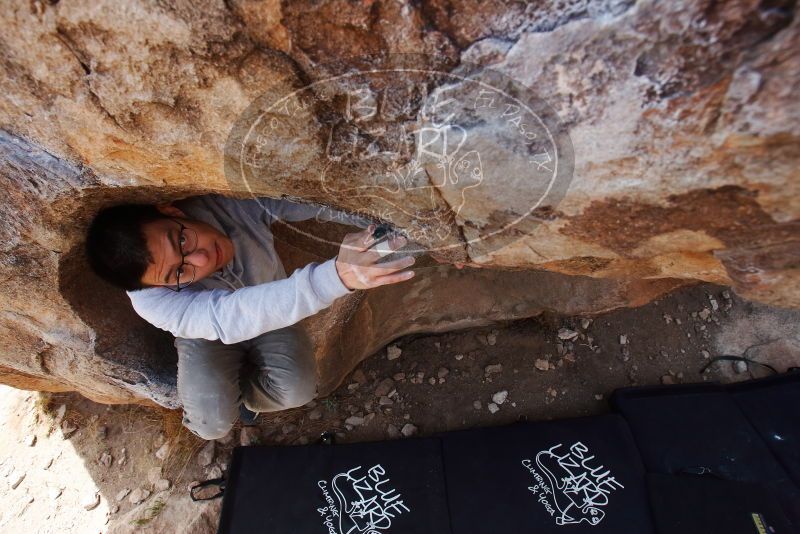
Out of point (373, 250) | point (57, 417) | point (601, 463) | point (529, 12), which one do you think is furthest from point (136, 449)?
point (529, 12)

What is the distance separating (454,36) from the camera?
79cm

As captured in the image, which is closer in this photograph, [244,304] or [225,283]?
[244,304]

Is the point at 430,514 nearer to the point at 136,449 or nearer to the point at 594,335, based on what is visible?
the point at 594,335

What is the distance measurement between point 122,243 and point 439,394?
1.28 meters

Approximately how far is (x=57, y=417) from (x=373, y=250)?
195cm

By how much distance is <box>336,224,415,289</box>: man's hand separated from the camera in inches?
44.1

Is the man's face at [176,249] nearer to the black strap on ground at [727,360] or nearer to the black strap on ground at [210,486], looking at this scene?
the black strap on ground at [210,486]

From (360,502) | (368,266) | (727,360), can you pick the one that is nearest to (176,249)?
(368,266)

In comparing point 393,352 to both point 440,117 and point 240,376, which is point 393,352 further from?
point 440,117

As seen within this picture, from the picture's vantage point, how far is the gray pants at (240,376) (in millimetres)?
1604

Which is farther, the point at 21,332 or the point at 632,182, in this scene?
the point at 21,332

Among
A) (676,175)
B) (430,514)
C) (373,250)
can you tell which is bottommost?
(430,514)

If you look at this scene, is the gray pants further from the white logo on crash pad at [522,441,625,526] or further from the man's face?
the white logo on crash pad at [522,441,625,526]

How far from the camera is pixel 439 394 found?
2.06m
